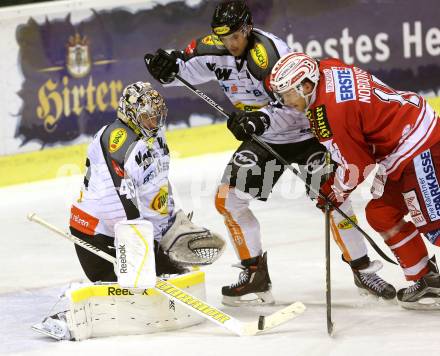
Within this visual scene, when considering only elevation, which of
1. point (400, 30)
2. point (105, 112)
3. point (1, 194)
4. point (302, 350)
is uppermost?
point (400, 30)

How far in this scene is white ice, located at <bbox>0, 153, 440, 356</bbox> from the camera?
13.7 feet

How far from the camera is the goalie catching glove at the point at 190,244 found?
189 inches

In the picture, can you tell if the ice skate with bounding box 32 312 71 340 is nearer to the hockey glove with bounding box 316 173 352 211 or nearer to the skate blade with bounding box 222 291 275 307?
the skate blade with bounding box 222 291 275 307

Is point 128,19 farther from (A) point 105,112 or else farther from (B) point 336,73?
(B) point 336,73

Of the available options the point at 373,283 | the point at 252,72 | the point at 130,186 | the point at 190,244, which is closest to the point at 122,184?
the point at 130,186

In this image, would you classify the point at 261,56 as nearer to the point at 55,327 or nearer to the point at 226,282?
the point at 226,282

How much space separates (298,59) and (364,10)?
4.47 meters

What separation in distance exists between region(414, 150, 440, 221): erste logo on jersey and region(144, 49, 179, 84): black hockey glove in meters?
1.34

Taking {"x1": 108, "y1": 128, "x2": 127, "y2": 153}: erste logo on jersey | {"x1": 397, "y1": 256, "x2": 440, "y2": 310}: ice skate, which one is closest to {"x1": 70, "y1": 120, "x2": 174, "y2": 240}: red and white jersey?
{"x1": 108, "y1": 128, "x2": 127, "y2": 153}: erste logo on jersey

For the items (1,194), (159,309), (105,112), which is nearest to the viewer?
(159,309)

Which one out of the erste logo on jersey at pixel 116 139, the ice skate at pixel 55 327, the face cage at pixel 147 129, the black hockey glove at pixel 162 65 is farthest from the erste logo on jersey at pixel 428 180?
the ice skate at pixel 55 327

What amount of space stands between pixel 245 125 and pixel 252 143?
0.97ft

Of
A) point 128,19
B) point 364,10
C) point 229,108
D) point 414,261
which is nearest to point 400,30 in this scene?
point 364,10

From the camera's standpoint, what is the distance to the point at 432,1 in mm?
→ 8766
